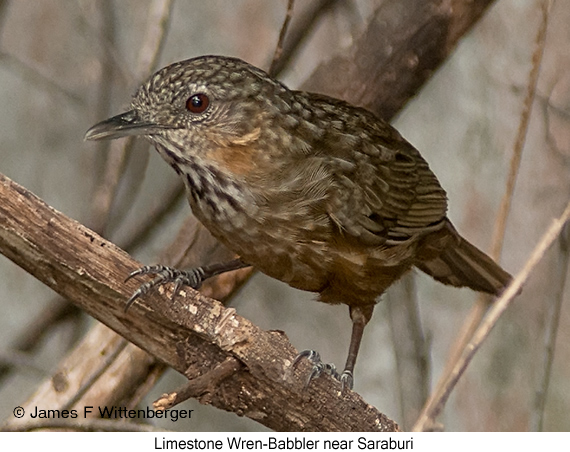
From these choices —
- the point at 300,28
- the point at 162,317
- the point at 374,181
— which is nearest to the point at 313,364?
the point at 162,317

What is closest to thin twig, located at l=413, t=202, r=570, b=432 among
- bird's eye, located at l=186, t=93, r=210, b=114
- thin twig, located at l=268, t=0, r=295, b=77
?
bird's eye, located at l=186, t=93, r=210, b=114

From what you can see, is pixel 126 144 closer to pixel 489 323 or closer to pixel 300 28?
pixel 300 28

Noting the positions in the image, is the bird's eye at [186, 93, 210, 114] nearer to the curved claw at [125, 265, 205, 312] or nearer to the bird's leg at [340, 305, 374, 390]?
the curved claw at [125, 265, 205, 312]

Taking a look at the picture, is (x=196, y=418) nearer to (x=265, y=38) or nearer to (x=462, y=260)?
(x=462, y=260)
